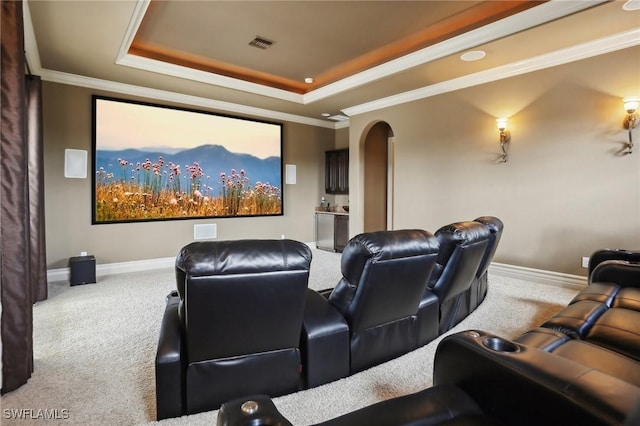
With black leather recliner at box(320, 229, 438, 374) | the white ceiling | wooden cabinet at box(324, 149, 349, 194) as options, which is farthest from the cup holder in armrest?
wooden cabinet at box(324, 149, 349, 194)

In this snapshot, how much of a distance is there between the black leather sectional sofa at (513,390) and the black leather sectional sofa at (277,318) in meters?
0.65

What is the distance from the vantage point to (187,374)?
1631mm

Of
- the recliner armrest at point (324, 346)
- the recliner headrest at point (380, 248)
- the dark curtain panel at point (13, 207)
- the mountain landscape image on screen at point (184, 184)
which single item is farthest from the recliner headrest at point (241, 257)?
the mountain landscape image on screen at point (184, 184)

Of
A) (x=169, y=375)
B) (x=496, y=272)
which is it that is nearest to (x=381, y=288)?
(x=169, y=375)

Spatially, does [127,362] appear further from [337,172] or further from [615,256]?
[337,172]

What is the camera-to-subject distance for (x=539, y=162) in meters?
4.20

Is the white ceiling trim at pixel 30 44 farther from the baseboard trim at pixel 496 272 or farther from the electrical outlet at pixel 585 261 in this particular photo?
the electrical outlet at pixel 585 261

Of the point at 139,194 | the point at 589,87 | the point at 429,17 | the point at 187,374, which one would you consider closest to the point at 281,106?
the point at 139,194

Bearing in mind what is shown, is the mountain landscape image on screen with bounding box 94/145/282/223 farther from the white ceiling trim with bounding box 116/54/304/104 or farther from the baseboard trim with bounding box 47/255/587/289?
the white ceiling trim with bounding box 116/54/304/104

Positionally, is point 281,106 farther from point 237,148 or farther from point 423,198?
point 423,198

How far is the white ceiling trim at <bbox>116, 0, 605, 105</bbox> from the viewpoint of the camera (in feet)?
10.1

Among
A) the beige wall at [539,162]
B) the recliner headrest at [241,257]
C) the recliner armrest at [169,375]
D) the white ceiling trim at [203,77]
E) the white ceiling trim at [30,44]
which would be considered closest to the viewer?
the recliner headrest at [241,257]

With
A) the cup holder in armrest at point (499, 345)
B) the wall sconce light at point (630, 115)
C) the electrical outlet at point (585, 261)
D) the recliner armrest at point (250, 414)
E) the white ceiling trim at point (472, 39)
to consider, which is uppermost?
the white ceiling trim at point (472, 39)

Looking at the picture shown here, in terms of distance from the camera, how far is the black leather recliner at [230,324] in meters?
1.49
